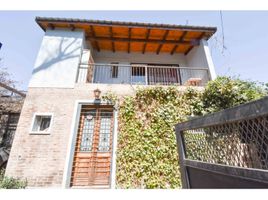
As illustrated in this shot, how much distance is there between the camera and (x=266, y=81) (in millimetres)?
5832

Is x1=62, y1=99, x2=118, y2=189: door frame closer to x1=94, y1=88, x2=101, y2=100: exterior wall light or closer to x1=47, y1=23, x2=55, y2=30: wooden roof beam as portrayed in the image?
x1=94, y1=88, x2=101, y2=100: exterior wall light

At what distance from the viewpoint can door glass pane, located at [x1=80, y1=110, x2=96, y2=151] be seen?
5.60 m

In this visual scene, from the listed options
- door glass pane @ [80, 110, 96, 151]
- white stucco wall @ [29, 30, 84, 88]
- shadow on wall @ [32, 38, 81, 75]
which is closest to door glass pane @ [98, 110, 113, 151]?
door glass pane @ [80, 110, 96, 151]

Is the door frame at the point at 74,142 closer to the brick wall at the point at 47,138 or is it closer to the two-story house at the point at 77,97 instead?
the two-story house at the point at 77,97

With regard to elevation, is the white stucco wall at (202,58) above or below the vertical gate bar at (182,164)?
above

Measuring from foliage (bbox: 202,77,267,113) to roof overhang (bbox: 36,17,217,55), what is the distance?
3214 mm

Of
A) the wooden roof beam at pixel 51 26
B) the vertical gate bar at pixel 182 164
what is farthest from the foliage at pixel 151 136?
the wooden roof beam at pixel 51 26

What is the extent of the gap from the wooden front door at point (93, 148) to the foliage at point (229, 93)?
4009 mm

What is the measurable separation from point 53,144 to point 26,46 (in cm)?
644

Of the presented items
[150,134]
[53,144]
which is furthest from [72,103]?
[150,134]

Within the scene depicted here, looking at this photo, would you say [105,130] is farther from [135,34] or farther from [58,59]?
[135,34]

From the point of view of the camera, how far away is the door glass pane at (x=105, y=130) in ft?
18.5

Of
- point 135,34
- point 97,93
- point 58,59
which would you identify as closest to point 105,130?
point 97,93
